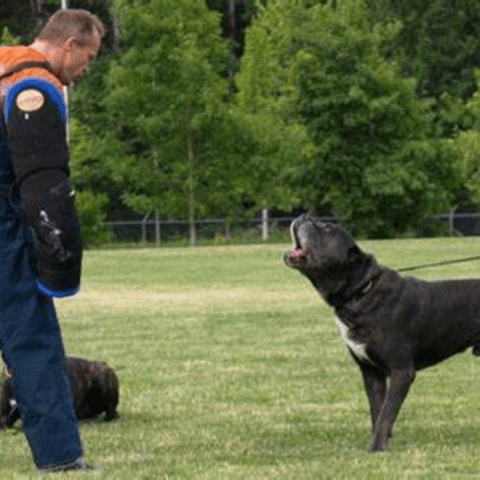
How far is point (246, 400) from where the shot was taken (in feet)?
35.4

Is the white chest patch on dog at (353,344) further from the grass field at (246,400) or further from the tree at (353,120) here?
the tree at (353,120)

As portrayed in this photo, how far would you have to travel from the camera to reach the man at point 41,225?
671 cm

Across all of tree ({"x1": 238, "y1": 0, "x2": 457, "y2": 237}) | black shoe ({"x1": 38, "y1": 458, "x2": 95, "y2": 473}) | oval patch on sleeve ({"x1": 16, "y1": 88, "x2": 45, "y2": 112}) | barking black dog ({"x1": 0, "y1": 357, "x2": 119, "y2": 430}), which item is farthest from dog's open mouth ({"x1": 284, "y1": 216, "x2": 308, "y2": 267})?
tree ({"x1": 238, "y1": 0, "x2": 457, "y2": 237})

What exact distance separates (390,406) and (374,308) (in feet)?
1.83

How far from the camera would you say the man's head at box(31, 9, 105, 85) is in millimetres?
6871

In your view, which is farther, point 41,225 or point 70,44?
point 70,44

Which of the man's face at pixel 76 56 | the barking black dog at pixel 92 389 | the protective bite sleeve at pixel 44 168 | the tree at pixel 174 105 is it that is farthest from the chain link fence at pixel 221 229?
the protective bite sleeve at pixel 44 168

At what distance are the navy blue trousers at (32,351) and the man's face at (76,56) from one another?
683 mm

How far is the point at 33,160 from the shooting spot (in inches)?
264

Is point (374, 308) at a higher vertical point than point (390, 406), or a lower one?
higher

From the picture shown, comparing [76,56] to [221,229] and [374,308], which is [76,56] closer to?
[374,308]

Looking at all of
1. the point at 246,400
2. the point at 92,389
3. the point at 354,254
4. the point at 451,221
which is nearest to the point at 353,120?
the point at 451,221

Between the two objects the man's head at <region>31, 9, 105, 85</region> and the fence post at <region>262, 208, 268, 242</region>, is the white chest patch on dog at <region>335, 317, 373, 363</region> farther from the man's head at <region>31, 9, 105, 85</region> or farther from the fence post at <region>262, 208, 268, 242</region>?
the fence post at <region>262, 208, 268, 242</region>

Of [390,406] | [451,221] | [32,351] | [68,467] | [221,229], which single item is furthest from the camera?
[451,221]
